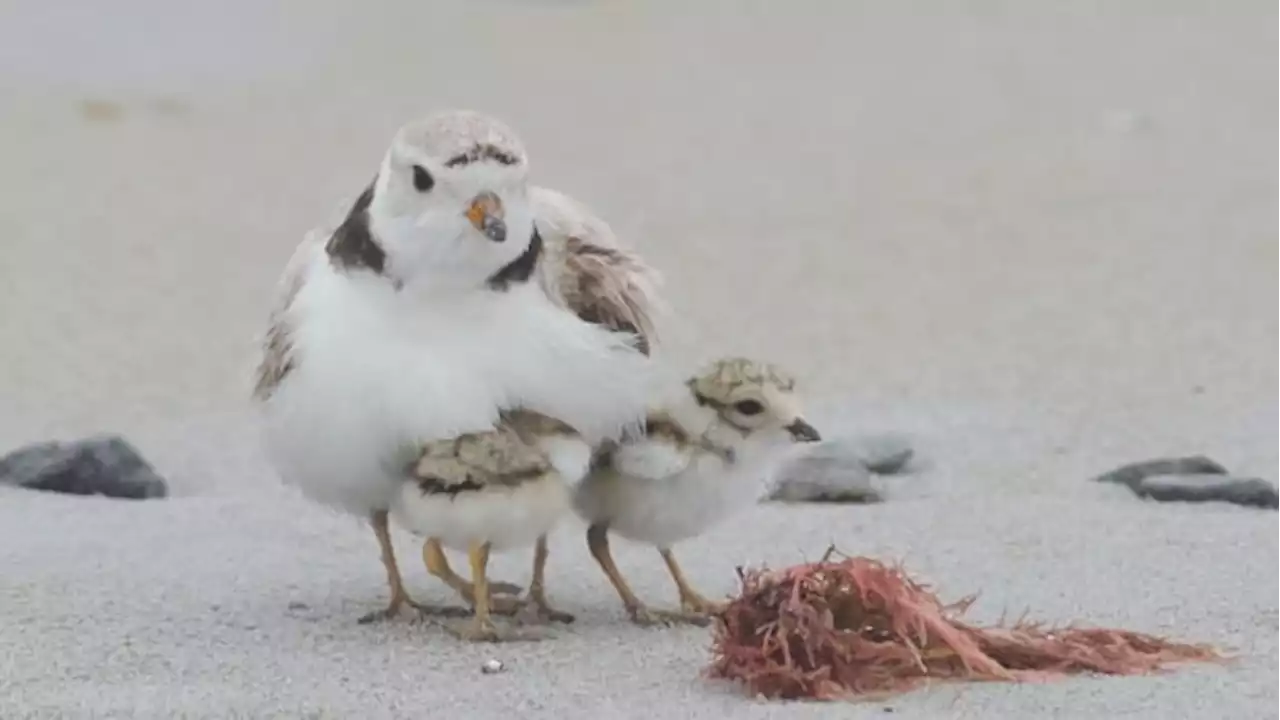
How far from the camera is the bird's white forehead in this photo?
11.3 ft

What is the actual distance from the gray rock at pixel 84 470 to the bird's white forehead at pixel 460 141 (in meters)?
1.46

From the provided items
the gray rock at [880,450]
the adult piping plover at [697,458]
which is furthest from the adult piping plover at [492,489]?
the gray rock at [880,450]

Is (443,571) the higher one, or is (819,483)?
(819,483)

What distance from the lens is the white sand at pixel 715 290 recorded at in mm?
3436

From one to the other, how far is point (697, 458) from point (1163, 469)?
1.36 metres

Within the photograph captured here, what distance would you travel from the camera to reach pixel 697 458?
3732mm

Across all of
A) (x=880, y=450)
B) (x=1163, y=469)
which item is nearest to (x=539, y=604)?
(x=880, y=450)

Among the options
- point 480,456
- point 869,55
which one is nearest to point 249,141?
point 869,55

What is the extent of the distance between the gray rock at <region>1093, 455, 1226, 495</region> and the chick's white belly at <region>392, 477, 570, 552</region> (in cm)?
157

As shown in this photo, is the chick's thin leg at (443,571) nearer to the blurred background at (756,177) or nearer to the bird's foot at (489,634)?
the bird's foot at (489,634)

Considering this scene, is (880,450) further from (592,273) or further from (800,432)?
(592,273)

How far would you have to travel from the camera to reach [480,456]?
11.4 ft

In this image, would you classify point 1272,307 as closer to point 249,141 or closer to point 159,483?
point 159,483

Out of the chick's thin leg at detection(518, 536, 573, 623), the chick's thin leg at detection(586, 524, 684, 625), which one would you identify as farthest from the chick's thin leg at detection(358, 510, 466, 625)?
the chick's thin leg at detection(586, 524, 684, 625)
